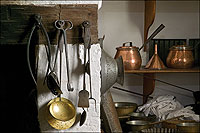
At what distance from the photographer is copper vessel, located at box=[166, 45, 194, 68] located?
7.57 ft

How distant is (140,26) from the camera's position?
2.60m

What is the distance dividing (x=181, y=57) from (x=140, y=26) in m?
0.47

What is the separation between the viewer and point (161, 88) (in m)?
2.68

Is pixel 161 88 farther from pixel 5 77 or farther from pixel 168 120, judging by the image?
pixel 5 77

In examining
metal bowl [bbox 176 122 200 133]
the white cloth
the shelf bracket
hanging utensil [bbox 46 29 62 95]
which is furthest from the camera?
the shelf bracket

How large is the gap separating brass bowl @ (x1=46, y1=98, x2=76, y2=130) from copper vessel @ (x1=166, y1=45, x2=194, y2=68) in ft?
4.58

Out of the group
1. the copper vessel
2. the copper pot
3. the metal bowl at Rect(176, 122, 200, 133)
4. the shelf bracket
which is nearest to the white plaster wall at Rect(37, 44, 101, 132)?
the metal bowl at Rect(176, 122, 200, 133)

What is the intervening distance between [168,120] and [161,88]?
23.3 inches

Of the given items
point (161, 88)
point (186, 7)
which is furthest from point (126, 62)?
point (186, 7)

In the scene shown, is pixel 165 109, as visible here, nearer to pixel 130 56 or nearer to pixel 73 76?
pixel 130 56

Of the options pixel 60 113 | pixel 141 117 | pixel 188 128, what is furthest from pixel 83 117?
pixel 141 117

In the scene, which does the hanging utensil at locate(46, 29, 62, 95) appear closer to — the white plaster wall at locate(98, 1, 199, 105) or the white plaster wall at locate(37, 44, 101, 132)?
the white plaster wall at locate(37, 44, 101, 132)

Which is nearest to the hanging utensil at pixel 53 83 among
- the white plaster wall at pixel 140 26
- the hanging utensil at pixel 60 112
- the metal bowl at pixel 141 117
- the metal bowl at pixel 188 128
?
the hanging utensil at pixel 60 112

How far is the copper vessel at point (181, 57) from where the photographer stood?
231 cm
